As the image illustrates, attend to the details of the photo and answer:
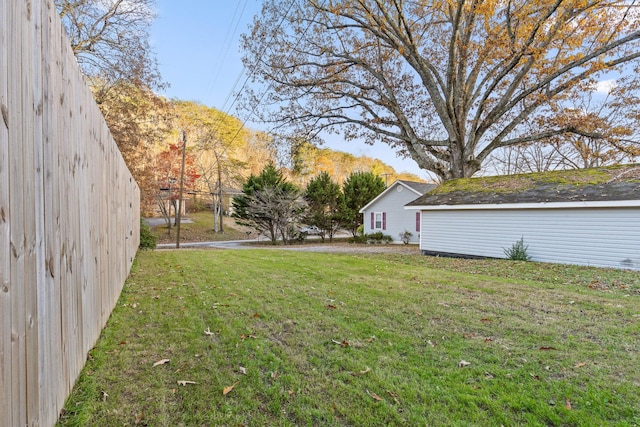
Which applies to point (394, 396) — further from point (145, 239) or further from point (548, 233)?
point (145, 239)

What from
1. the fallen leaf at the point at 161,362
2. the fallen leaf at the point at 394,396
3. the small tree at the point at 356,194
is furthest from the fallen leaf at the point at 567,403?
the small tree at the point at 356,194

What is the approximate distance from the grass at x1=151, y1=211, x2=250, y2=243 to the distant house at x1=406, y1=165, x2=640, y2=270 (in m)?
17.1

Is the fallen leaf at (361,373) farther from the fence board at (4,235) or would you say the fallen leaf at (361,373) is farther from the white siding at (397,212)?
the white siding at (397,212)

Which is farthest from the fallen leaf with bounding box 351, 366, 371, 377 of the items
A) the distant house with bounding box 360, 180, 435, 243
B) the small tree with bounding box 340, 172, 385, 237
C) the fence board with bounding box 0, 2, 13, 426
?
the small tree with bounding box 340, 172, 385, 237

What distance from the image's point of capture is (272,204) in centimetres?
2030

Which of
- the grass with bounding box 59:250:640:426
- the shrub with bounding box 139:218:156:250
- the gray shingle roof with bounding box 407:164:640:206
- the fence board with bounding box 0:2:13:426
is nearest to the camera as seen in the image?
the fence board with bounding box 0:2:13:426

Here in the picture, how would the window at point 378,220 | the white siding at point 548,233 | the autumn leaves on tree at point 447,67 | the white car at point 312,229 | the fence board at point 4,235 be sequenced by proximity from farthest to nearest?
the white car at point 312,229 → the window at point 378,220 → the autumn leaves on tree at point 447,67 → the white siding at point 548,233 → the fence board at point 4,235

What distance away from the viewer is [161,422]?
192 centimetres

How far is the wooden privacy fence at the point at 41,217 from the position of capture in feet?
3.88

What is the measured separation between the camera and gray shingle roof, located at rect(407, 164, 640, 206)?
9.30 m

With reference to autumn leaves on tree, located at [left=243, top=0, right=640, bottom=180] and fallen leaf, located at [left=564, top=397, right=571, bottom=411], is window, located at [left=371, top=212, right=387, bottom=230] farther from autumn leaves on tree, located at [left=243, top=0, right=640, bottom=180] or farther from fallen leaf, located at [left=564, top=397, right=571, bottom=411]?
fallen leaf, located at [left=564, top=397, right=571, bottom=411]

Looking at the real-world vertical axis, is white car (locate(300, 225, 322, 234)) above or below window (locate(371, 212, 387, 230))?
below

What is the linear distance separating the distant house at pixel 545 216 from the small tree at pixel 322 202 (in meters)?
9.70

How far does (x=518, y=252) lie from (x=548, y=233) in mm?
1008
